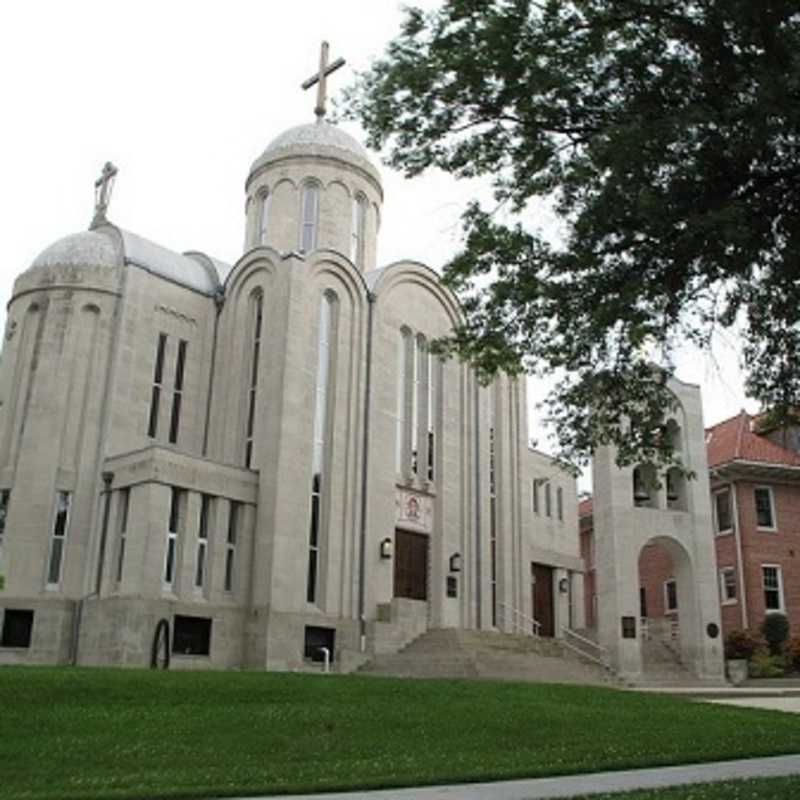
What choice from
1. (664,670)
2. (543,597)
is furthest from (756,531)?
(664,670)

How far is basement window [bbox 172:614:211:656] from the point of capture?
2370 cm

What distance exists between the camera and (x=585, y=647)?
97.7ft

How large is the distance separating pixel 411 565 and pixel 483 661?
5.87 metres

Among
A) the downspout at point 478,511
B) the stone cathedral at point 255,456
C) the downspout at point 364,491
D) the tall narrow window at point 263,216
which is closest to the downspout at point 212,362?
the stone cathedral at point 255,456

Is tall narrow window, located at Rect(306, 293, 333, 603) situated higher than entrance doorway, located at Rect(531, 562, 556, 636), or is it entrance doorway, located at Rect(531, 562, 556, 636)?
tall narrow window, located at Rect(306, 293, 333, 603)

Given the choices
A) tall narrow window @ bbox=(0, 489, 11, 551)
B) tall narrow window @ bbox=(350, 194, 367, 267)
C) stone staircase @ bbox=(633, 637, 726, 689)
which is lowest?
stone staircase @ bbox=(633, 637, 726, 689)

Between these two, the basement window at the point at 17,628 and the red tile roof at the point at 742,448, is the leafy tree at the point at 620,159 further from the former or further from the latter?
the red tile roof at the point at 742,448

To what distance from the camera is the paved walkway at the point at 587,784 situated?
858 centimetres

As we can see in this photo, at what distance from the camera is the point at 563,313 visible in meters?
11.6

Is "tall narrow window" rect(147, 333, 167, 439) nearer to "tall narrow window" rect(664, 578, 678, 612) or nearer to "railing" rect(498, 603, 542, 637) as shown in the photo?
"railing" rect(498, 603, 542, 637)

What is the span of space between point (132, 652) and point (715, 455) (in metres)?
24.4

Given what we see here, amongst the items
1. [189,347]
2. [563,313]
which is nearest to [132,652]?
[189,347]

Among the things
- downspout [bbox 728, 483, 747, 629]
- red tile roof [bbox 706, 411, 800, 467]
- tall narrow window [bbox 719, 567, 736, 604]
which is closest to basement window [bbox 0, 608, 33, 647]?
downspout [bbox 728, 483, 747, 629]

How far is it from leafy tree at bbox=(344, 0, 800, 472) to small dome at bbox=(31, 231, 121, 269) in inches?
711
